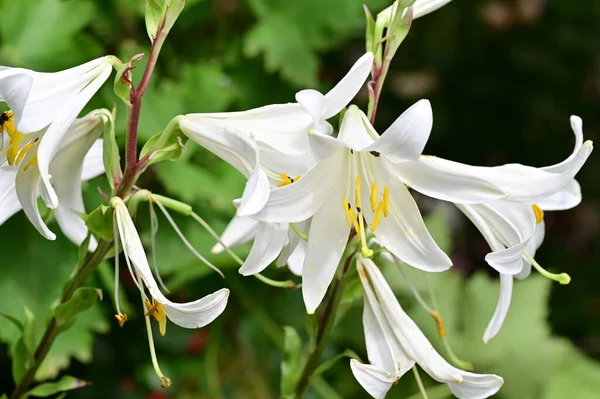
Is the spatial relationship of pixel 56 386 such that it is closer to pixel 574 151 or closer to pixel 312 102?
pixel 312 102

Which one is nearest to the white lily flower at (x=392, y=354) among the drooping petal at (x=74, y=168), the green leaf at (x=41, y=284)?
the drooping petal at (x=74, y=168)

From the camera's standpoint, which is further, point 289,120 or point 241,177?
point 241,177

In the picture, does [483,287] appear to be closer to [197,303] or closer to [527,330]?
[527,330]

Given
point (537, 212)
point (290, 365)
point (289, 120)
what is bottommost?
point (290, 365)

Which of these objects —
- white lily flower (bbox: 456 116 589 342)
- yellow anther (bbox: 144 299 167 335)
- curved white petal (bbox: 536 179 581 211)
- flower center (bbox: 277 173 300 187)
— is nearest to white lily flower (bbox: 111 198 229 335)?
yellow anther (bbox: 144 299 167 335)

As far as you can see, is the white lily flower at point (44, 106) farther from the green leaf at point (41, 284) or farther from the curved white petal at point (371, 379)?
the green leaf at point (41, 284)

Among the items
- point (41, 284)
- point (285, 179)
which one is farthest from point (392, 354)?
point (41, 284)
